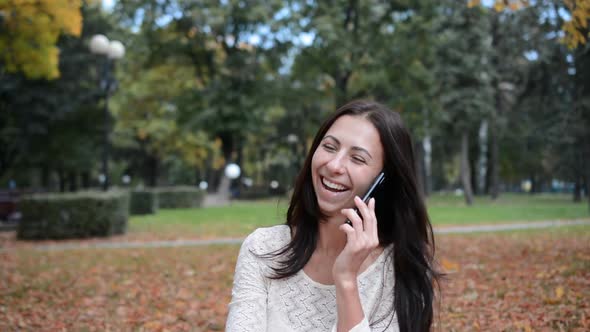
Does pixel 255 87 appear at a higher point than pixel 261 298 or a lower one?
higher

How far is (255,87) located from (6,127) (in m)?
13.1

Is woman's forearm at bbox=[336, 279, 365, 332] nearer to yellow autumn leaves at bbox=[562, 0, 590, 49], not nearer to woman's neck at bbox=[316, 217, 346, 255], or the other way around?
woman's neck at bbox=[316, 217, 346, 255]

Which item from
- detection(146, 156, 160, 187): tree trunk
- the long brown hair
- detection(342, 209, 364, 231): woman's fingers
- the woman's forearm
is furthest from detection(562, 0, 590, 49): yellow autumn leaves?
detection(146, 156, 160, 187): tree trunk

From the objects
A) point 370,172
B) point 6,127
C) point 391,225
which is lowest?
point 391,225

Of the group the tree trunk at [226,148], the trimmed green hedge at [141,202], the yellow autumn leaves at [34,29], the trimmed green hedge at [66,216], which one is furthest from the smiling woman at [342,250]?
the tree trunk at [226,148]

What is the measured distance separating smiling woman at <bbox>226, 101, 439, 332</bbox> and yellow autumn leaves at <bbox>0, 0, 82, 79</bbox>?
11.1 metres

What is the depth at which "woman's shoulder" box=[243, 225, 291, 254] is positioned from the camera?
2.47 m

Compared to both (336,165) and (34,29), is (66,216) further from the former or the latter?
(336,165)

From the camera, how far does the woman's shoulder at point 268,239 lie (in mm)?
2471

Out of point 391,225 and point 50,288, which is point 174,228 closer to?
point 50,288

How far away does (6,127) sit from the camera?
1161 inches

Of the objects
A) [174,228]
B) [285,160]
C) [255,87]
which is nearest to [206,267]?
[174,228]

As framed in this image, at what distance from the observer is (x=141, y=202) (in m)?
24.2

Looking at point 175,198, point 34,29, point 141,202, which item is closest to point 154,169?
point 175,198
